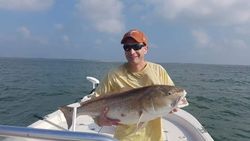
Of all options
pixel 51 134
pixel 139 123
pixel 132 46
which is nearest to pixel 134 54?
pixel 132 46

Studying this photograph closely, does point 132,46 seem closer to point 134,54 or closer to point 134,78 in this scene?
point 134,54

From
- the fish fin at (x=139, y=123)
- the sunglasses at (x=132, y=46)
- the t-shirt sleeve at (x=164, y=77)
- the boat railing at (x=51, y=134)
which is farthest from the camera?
the t-shirt sleeve at (x=164, y=77)

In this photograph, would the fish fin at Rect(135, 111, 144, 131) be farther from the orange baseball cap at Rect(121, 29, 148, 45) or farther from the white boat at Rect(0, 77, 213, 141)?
the white boat at Rect(0, 77, 213, 141)

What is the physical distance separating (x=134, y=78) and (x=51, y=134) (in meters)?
1.69

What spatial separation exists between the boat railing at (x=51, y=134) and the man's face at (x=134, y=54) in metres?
1.55

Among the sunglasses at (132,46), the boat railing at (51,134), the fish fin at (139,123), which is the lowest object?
the fish fin at (139,123)

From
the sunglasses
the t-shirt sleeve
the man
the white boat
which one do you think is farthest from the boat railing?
the white boat

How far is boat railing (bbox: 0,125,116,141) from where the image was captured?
6.92ft

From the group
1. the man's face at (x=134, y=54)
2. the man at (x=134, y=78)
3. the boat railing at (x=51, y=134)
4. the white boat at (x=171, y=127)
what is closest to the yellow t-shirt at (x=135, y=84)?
the man at (x=134, y=78)

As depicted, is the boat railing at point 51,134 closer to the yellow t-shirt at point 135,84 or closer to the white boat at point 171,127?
the yellow t-shirt at point 135,84

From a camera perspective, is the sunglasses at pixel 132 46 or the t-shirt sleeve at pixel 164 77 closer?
the sunglasses at pixel 132 46

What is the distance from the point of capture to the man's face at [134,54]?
3564 millimetres

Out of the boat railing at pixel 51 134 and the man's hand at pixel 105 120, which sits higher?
the boat railing at pixel 51 134

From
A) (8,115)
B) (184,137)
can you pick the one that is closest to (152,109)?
(184,137)
